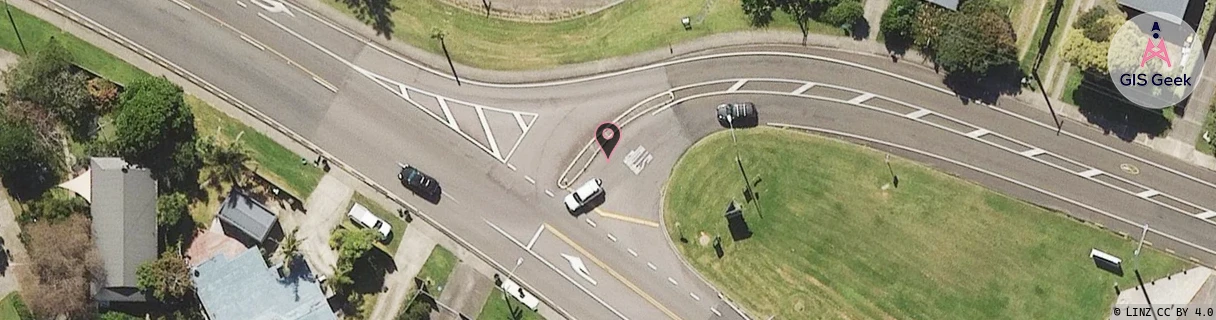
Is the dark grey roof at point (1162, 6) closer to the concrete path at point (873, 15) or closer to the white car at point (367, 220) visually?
the concrete path at point (873, 15)

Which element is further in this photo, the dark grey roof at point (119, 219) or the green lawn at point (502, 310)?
the green lawn at point (502, 310)

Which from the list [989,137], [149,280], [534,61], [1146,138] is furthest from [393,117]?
[1146,138]

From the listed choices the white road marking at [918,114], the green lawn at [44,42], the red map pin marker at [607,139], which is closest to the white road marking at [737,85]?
the red map pin marker at [607,139]

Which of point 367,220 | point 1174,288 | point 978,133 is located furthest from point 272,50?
point 1174,288

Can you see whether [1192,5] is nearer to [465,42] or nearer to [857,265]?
[857,265]

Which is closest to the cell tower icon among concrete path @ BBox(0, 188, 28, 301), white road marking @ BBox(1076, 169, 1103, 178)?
white road marking @ BBox(1076, 169, 1103, 178)

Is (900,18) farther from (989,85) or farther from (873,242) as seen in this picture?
(873,242)

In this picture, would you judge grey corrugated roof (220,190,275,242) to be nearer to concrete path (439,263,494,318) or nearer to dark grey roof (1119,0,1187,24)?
concrete path (439,263,494,318)
